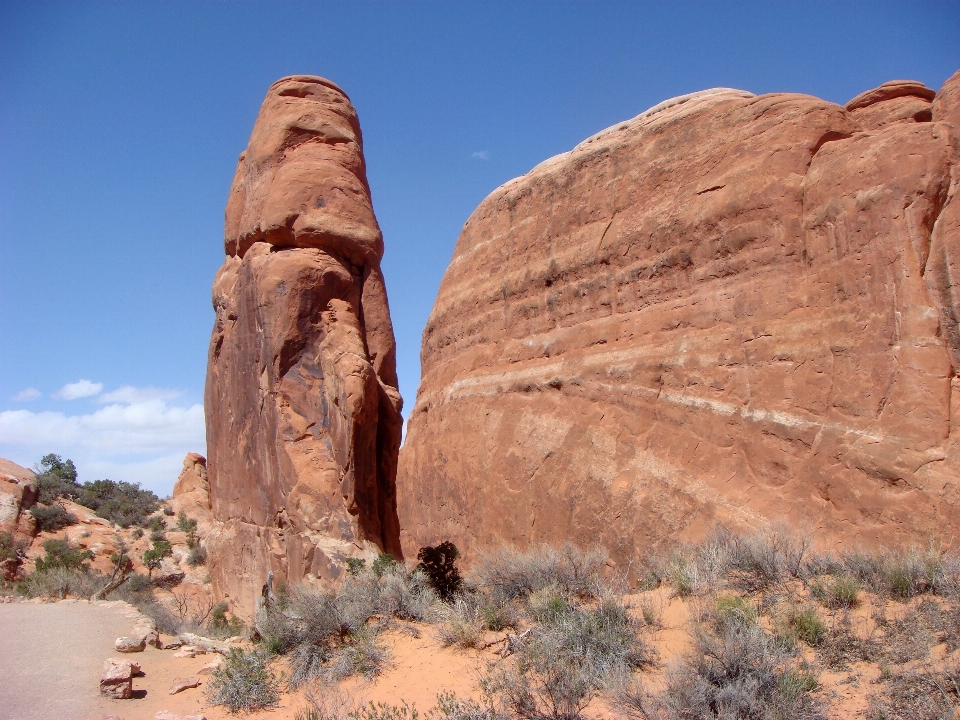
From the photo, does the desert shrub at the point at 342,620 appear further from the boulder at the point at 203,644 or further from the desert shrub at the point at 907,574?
the desert shrub at the point at 907,574

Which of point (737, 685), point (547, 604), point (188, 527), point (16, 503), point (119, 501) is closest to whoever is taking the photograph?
point (737, 685)

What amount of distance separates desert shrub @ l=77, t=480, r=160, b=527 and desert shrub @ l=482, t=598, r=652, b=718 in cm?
2190

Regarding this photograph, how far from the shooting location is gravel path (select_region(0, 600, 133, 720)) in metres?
7.07

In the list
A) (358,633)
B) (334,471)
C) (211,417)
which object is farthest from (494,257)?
(358,633)

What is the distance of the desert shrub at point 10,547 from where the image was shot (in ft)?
60.4

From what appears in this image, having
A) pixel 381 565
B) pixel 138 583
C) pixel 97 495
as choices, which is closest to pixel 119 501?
pixel 97 495

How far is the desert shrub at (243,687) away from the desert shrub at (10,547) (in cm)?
1368

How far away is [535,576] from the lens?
10250mm

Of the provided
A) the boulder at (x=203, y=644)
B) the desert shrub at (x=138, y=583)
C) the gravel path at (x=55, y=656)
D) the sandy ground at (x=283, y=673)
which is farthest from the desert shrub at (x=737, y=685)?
the desert shrub at (x=138, y=583)

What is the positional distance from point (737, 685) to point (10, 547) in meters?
18.9

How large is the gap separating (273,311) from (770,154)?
29.5ft

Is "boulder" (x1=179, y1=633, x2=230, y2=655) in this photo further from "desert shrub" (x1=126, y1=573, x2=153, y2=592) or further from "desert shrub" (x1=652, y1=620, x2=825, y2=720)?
"desert shrub" (x1=126, y1=573, x2=153, y2=592)

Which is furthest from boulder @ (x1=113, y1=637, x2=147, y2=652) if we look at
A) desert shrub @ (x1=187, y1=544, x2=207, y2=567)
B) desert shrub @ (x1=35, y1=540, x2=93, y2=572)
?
desert shrub @ (x1=187, y1=544, x2=207, y2=567)

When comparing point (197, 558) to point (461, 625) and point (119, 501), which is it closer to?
→ point (119, 501)
